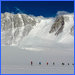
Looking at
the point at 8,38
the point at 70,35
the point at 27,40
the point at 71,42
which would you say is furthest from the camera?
the point at 8,38

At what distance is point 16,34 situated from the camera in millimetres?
194875

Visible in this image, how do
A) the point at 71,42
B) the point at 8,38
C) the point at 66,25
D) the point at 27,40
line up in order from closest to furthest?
the point at 71,42, the point at 66,25, the point at 27,40, the point at 8,38

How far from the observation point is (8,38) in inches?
7594

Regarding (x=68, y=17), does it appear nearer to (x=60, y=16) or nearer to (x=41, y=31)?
(x=60, y=16)

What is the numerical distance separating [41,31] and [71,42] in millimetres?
59951

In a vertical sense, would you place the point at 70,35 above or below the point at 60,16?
below

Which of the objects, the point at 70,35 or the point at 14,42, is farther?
the point at 14,42

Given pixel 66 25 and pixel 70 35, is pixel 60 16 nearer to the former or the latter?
pixel 66 25

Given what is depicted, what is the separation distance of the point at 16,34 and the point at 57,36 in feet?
161

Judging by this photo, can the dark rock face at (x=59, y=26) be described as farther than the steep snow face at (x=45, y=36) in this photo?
Yes

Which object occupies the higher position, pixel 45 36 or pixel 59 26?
pixel 59 26

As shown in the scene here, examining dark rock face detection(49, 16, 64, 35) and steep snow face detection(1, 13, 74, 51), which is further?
dark rock face detection(49, 16, 64, 35)

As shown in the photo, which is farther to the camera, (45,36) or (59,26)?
(45,36)

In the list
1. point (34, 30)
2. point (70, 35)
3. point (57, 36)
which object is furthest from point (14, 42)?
point (70, 35)
